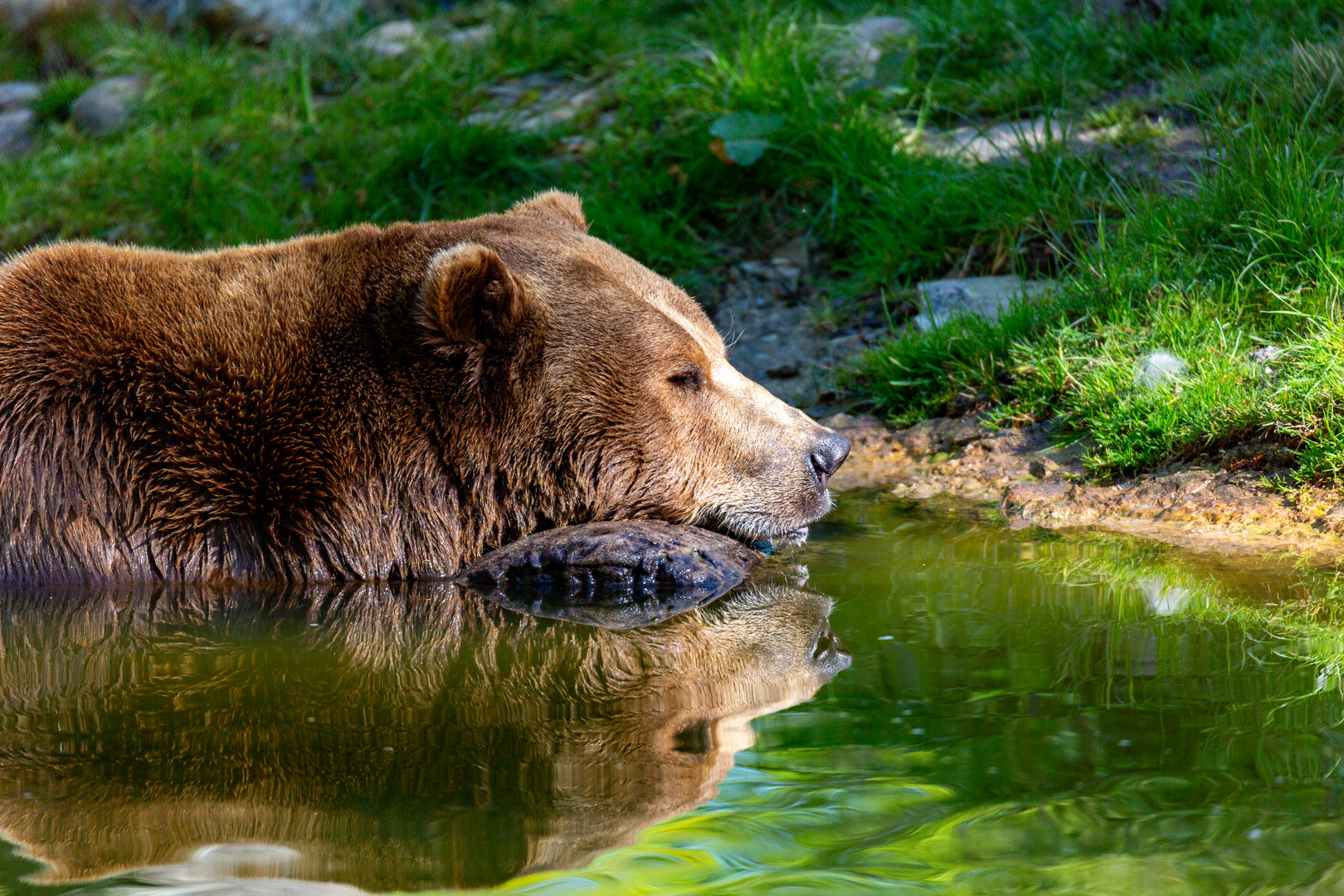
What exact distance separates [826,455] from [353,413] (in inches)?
68.6

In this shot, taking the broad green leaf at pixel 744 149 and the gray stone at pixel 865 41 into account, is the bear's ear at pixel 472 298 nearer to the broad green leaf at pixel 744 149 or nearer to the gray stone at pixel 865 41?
the broad green leaf at pixel 744 149

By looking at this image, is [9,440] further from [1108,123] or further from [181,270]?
[1108,123]

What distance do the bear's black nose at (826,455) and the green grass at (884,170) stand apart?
3.81ft

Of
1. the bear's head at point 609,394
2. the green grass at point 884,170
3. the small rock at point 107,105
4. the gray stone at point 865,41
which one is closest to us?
the bear's head at point 609,394

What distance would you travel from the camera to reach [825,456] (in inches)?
182

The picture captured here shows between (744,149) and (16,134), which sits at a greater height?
(16,134)

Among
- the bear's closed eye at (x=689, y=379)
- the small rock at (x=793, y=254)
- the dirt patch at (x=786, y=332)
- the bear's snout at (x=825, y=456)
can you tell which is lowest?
the bear's snout at (x=825, y=456)

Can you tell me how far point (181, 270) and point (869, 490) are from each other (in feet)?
9.68

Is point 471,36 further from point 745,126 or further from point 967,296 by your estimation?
point 967,296

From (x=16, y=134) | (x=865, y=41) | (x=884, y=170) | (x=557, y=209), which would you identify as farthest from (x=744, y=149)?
(x=16, y=134)

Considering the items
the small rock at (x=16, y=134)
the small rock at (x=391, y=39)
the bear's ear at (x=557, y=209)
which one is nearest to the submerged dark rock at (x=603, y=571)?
the bear's ear at (x=557, y=209)

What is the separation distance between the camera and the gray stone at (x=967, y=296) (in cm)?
628

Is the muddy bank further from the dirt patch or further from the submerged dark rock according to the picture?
the submerged dark rock

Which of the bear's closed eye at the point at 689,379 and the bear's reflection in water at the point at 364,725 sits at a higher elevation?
the bear's closed eye at the point at 689,379
